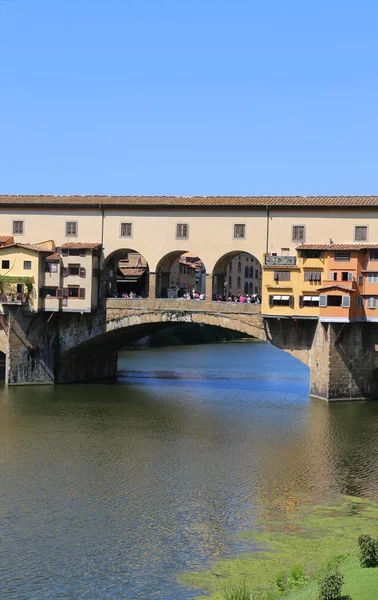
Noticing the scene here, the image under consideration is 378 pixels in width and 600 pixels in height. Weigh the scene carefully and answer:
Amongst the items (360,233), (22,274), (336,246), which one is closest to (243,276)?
(22,274)

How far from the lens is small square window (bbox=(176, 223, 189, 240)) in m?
55.7

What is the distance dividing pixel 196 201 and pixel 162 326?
10075 mm

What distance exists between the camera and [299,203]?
175ft

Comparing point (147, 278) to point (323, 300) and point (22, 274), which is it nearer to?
point (22, 274)

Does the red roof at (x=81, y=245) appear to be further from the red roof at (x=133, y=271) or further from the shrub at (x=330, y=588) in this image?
the shrub at (x=330, y=588)

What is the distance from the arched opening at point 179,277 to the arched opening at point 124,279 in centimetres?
226

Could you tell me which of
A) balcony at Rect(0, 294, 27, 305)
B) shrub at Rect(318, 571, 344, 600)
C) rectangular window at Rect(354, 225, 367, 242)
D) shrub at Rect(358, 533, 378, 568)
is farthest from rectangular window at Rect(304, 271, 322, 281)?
shrub at Rect(318, 571, 344, 600)

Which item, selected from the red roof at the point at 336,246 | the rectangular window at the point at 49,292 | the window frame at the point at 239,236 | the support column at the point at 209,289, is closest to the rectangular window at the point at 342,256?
the red roof at the point at 336,246

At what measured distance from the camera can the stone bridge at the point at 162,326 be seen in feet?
167

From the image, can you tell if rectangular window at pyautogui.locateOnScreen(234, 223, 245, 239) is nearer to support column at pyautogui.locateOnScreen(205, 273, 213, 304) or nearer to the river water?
support column at pyautogui.locateOnScreen(205, 273, 213, 304)

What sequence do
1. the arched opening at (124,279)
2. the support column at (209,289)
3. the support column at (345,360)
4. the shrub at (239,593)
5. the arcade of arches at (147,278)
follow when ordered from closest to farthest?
the shrub at (239,593), the support column at (345,360), the support column at (209,289), the arcade of arches at (147,278), the arched opening at (124,279)

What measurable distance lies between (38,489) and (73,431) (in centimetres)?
1087

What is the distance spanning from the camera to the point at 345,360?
50812 millimetres

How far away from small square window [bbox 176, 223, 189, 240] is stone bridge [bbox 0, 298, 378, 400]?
414cm
